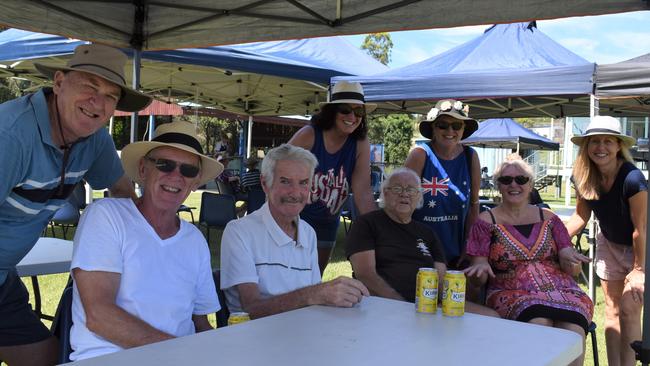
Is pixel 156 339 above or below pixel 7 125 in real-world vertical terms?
below

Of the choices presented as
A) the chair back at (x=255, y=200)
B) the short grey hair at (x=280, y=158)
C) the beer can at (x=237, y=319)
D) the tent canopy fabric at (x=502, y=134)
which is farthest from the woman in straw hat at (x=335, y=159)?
the tent canopy fabric at (x=502, y=134)

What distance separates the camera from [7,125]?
5.90ft

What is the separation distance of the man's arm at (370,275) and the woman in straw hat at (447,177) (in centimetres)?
56

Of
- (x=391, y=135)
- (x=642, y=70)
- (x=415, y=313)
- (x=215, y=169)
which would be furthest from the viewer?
(x=391, y=135)

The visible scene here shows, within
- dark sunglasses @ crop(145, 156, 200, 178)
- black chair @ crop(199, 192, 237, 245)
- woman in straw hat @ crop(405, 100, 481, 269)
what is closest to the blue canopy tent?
black chair @ crop(199, 192, 237, 245)

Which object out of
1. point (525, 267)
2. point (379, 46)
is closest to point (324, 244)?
point (525, 267)

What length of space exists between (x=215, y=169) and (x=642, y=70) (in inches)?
160

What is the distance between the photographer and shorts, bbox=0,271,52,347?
2164 millimetres

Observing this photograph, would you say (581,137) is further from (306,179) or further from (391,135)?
(391,135)

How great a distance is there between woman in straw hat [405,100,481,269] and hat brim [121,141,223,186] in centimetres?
151

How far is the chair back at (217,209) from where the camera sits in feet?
20.5

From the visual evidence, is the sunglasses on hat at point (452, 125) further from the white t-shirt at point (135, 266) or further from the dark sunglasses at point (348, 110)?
the white t-shirt at point (135, 266)

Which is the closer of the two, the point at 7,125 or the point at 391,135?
the point at 7,125

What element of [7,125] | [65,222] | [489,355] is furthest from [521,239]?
[65,222]
